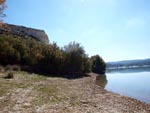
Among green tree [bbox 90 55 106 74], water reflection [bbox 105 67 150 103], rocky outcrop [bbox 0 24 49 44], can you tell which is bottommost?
water reflection [bbox 105 67 150 103]

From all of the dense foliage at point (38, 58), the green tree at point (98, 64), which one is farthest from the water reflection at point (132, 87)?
the green tree at point (98, 64)

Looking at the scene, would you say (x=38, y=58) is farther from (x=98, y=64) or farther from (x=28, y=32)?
(x=98, y=64)

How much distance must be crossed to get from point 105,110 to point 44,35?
95368 mm

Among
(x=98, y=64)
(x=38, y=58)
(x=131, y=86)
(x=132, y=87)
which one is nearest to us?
(x=132, y=87)

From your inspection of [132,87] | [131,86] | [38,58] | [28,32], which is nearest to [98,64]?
[28,32]

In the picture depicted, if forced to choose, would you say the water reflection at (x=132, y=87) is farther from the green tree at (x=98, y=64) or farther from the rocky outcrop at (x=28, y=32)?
the rocky outcrop at (x=28, y=32)

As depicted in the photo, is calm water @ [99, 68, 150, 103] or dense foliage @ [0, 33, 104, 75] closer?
calm water @ [99, 68, 150, 103]

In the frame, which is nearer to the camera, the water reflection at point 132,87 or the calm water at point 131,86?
the water reflection at point 132,87

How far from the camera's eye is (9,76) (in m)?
31.2

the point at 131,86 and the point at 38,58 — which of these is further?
the point at 38,58

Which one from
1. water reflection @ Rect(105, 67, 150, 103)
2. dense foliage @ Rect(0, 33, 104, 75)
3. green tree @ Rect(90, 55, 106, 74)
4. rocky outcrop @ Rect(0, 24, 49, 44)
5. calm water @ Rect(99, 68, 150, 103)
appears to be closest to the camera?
water reflection @ Rect(105, 67, 150, 103)

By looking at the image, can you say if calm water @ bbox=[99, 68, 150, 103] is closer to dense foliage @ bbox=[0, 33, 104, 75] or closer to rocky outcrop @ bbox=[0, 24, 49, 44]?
dense foliage @ bbox=[0, 33, 104, 75]

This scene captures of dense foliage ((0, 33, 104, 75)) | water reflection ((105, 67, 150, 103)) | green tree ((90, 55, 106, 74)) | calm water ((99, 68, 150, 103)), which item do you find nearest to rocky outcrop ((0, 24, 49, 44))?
green tree ((90, 55, 106, 74))

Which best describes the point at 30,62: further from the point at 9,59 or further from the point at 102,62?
the point at 102,62
